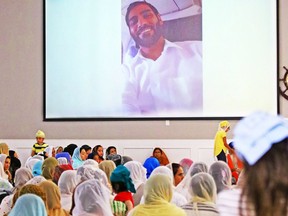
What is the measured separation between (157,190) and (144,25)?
1024 cm

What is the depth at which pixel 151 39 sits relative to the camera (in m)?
15.0

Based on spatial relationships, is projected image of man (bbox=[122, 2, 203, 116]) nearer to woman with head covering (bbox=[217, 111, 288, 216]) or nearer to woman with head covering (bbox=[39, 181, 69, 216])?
woman with head covering (bbox=[39, 181, 69, 216])

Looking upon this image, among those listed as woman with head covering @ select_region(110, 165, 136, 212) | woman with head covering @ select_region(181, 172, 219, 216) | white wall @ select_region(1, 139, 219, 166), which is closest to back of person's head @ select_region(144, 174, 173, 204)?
woman with head covering @ select_region(181, 172, 219, 216)

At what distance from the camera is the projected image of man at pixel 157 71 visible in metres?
14.9

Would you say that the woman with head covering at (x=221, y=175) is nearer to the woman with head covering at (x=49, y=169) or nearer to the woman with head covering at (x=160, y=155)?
the woman with head covering at (x=49, y=169)

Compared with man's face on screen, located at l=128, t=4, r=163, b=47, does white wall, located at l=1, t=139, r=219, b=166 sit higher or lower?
lower

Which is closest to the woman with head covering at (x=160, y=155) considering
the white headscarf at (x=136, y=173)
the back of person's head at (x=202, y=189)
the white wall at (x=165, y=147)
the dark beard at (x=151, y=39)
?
the white wall at (x=165, y=147)

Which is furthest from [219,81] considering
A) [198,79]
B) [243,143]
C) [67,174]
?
[243,143]

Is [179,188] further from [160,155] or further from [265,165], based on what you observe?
[160,155]

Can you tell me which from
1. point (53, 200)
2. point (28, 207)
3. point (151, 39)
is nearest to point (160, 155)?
point (151, 39)

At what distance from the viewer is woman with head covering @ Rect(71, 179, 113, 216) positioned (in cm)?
502

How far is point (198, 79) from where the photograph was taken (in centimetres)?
1491

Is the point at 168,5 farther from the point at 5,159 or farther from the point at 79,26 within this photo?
the point at 5,159

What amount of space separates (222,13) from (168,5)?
3.65ft
